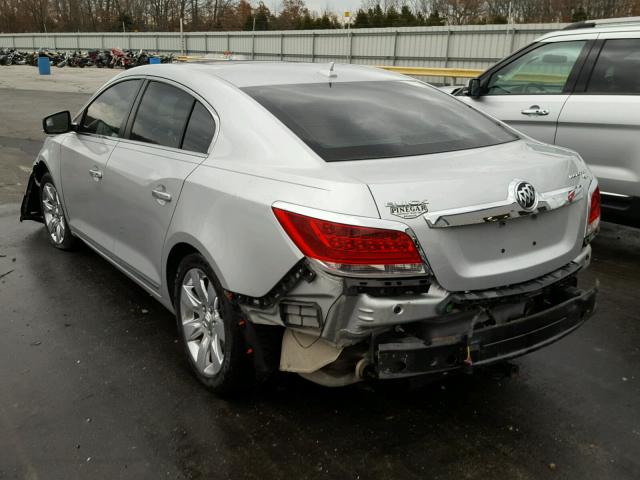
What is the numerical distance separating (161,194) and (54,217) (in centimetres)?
257

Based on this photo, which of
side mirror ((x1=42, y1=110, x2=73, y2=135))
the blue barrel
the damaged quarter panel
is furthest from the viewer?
the blue barrel

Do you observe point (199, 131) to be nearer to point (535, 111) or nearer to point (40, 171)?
point (40, 171)

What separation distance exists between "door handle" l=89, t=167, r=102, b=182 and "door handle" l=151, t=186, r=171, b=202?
90 centimetres

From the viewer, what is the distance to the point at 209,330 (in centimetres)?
321

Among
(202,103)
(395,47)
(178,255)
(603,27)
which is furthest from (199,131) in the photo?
(395,47)

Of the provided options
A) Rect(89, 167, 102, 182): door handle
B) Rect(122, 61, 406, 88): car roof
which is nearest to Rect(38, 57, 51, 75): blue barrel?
Rect(89, 167, 102, 182): door handle

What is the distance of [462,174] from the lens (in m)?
2.70

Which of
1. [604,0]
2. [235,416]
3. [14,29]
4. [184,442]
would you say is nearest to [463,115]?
[235,416]

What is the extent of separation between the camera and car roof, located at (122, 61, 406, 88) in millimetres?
3537

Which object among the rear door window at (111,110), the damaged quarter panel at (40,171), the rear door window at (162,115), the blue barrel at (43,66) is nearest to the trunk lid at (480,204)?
the rear door window at (162,115)

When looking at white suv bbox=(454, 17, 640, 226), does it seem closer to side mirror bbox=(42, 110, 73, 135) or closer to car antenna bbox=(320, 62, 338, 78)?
car antenna bbox=(320, 62, 338, 78)

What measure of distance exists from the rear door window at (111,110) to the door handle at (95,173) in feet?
0.83

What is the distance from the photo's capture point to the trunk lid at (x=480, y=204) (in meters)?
2.53

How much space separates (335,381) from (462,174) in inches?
41.8
